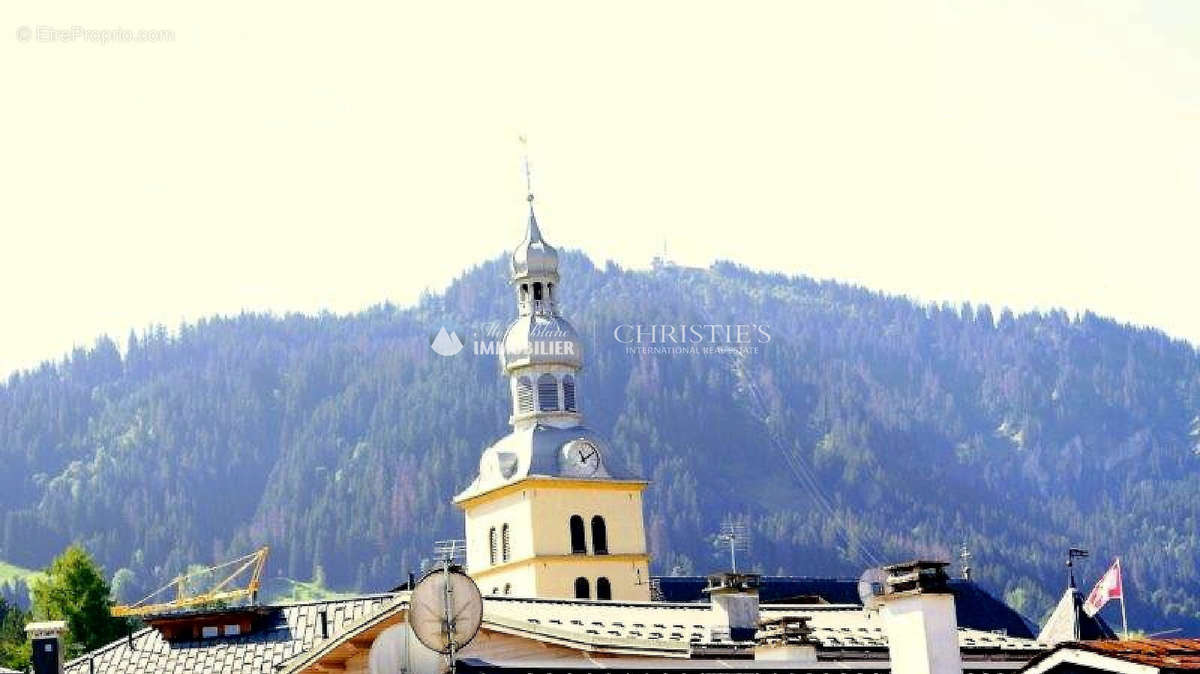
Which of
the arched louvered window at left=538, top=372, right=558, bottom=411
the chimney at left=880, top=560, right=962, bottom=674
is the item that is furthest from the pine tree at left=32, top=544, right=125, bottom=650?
the chimney at left=880, top=560, right=962, bottom=674

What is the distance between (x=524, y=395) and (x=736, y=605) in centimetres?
4003

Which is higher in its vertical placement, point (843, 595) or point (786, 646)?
point (843, 595)

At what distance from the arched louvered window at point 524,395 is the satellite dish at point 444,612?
61.2m

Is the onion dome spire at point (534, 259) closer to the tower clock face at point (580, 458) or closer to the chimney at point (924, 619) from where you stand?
the tower clock face at point (580, 458)

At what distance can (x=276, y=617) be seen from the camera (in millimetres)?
73062

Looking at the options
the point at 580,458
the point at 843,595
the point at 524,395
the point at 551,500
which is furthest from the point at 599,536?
the point at 843,595

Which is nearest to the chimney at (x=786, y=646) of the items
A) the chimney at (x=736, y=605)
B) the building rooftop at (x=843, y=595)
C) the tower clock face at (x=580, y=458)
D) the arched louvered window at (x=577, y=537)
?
the chimney at (x=736, y=605)

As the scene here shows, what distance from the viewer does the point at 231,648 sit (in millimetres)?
69625

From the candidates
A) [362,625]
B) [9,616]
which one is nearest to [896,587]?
[362,625]

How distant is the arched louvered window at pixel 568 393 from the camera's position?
9425cm

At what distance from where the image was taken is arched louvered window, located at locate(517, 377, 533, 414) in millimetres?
94062

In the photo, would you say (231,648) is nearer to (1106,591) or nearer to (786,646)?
(1106,591)

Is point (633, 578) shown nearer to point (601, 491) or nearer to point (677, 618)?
point (601, 491)

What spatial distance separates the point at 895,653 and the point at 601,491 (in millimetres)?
60785
